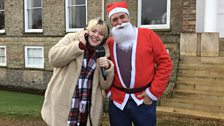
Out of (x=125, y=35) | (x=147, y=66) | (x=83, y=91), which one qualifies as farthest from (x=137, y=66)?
(x=83, y=91)

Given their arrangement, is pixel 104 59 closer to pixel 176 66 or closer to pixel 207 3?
pixel 176 66

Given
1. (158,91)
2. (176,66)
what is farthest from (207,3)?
(158,91)

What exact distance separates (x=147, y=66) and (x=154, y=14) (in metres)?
7.53

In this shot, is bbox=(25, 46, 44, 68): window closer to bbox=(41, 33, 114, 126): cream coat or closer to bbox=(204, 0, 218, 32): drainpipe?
bbox=(204, 0, 218, 32): drainpipe

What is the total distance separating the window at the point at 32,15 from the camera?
1291cm

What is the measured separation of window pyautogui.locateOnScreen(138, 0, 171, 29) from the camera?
997cm

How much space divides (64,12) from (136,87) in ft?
31.0

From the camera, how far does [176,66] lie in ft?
26.1

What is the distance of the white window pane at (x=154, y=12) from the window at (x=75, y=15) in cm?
247

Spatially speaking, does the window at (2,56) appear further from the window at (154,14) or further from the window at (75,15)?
the window at (154,14)

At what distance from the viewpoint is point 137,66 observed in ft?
9.86

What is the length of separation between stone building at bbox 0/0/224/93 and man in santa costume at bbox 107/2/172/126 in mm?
6493

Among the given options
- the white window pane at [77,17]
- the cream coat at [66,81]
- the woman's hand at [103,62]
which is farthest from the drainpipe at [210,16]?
the woman's hand at [103,62]

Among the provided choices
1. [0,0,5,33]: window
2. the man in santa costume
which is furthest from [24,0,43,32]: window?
the man in santa costume
